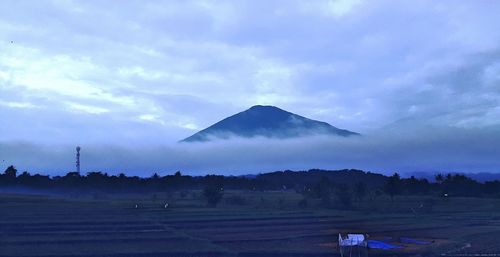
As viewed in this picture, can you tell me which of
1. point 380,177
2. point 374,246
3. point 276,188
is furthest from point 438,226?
point 380,177

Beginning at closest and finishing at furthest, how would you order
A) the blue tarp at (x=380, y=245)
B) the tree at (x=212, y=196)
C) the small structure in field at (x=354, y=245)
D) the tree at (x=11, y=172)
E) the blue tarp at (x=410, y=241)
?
the small structure in field at (x=354, y=245)
the blue tarp at (x=380, y=245)
the blue tarp at (x=410, y=241)
the tree at (x=212, y=196)
the tree at (x=11, y=172)

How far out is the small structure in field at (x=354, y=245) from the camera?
98.6 feet

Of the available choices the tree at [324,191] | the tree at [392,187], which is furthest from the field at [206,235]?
the tree at [392,187]

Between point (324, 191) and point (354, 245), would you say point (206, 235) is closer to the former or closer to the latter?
point (354, 245)

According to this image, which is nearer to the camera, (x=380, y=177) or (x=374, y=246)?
(x=374, y=246)

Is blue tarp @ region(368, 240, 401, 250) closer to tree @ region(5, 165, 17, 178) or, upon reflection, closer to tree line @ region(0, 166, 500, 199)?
tree line @ region(0, 166, 500, 199)

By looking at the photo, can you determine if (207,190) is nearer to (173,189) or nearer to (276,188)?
(173,189)

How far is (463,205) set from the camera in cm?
8700

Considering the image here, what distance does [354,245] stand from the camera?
1225 inches

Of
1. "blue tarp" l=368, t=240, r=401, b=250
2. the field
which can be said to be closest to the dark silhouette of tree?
the field

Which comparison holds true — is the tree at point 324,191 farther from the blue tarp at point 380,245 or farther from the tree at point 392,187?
the blue tarp at point 380,245

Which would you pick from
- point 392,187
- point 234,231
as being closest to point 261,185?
point 392,187

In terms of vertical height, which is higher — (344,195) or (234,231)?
(344,195)

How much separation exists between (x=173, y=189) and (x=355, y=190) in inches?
2403
